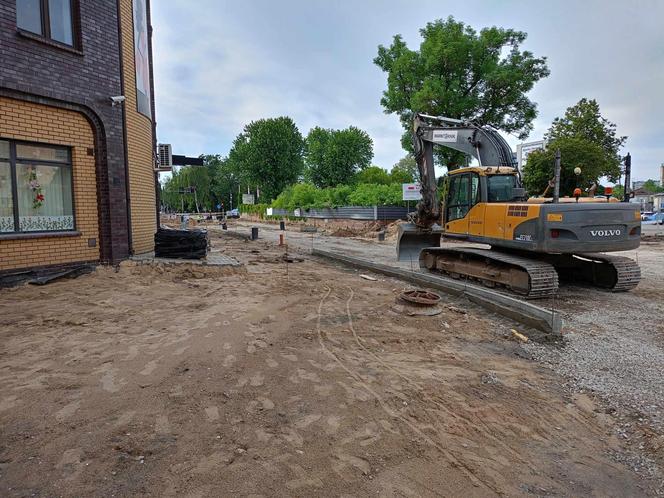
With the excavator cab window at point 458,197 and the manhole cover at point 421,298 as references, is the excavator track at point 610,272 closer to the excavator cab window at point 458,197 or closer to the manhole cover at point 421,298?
the excavator cab window at point 458,197

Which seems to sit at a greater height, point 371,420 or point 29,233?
point 29,233

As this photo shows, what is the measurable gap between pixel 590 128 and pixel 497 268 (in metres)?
29.2

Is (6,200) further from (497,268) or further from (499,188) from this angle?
(499,188)

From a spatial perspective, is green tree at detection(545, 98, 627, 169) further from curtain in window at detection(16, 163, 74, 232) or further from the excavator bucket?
curtain in window at detection(16, 163, 74, 232)

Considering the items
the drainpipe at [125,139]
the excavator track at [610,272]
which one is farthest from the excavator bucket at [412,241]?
the drainpipe at [125,139]

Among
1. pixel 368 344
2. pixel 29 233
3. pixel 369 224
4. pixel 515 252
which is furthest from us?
pixel 369 224

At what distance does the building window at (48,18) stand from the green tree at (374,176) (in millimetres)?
46891

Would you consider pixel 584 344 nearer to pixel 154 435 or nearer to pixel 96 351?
pixel 154 435

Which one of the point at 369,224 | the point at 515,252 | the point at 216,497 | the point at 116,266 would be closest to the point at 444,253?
the point at 515,252

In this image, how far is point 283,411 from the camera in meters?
3.79

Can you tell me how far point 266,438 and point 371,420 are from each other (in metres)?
0.91

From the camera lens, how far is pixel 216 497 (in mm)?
2646

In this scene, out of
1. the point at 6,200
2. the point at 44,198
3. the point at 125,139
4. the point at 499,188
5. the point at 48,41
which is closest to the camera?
the point at 6,200

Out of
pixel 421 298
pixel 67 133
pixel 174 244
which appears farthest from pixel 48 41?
pixel 421 298
